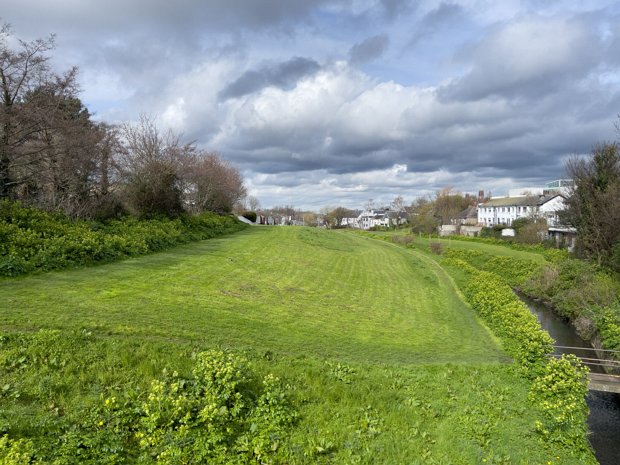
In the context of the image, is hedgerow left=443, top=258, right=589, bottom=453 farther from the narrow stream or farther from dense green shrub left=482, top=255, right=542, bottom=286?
dense green shrub left=482, top=255, right=542, bottom=286

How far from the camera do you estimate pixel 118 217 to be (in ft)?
77.0

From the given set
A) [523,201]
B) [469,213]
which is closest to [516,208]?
[523,201]

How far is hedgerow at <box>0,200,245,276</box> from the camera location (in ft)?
42.3

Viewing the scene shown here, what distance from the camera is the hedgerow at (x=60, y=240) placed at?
12883mm

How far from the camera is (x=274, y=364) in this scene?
9555 millimetres

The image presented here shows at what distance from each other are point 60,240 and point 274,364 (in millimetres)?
10132

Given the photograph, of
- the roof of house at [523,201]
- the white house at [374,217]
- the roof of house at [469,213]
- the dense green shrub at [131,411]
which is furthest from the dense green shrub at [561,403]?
the white house at [374,217]

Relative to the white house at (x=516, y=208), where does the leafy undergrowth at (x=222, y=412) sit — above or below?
below

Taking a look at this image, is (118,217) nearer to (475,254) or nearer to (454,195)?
(475,254)

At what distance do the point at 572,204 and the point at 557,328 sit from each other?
19064mm

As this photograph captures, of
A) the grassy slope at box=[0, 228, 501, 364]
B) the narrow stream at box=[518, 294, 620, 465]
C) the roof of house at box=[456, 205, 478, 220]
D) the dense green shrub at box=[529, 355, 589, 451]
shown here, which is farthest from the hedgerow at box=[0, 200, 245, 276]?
the roof of house at box=[456, 205, 478, 220]

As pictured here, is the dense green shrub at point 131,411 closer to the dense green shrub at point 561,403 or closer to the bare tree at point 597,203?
the dense green shrub at point 561,403

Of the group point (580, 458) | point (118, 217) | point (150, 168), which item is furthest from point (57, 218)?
point (580, 458)

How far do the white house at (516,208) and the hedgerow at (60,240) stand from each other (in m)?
60.2
